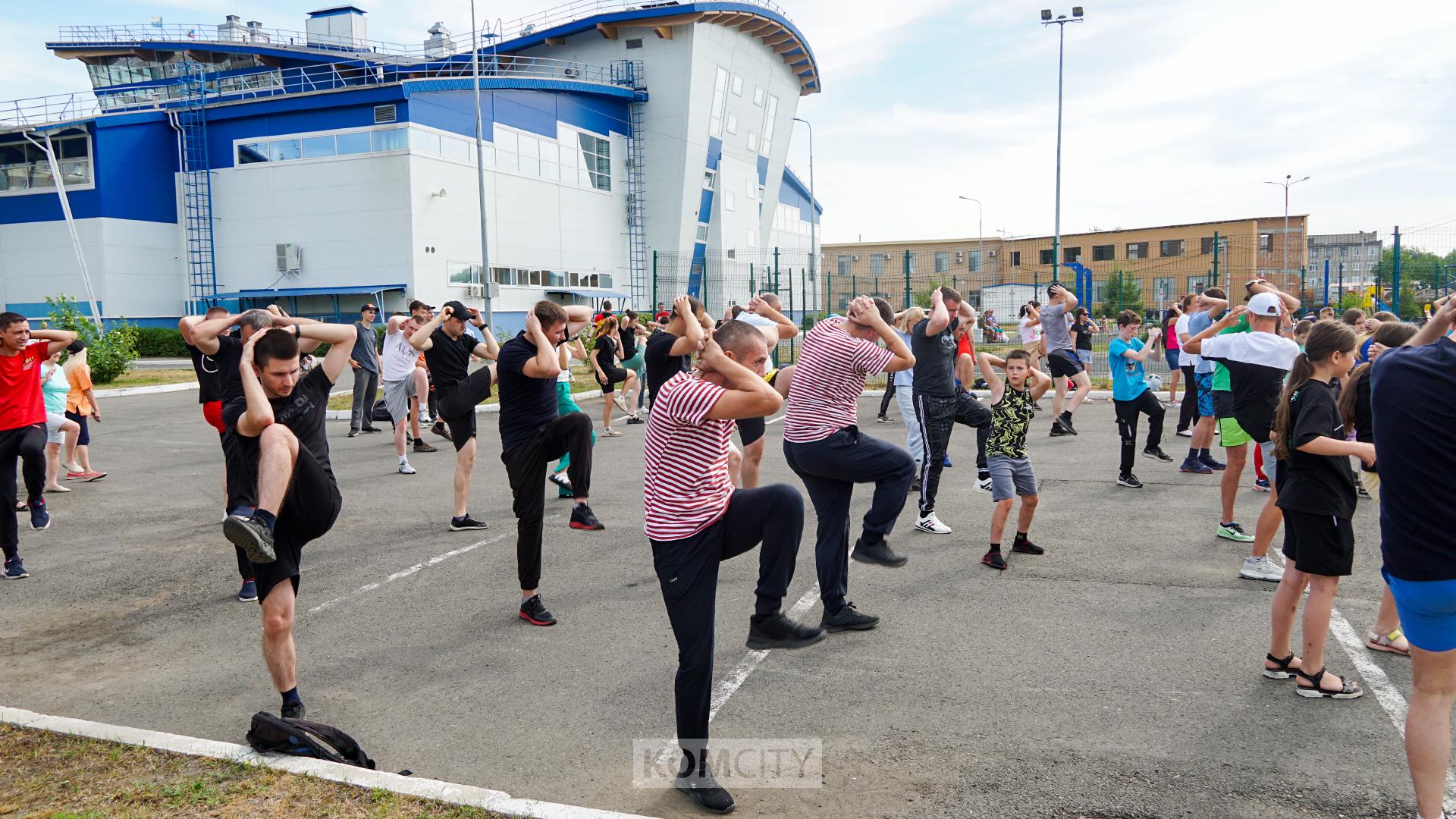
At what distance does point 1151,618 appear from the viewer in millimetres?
5824

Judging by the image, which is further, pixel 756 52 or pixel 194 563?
pixel 756 52

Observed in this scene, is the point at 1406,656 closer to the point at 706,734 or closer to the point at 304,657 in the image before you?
the point at 706,734

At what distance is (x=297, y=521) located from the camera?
4.34 metres

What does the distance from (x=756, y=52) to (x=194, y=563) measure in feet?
154

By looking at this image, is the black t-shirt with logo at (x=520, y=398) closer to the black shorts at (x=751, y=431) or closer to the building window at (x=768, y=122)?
the black shorts at (x=751, y=431)

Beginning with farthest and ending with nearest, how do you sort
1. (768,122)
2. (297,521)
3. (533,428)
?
(768,122) < (533,428) < (297,521)

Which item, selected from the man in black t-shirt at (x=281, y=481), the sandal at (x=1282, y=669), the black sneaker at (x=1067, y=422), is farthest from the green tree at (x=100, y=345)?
the sandal at (x=1282, y=669)

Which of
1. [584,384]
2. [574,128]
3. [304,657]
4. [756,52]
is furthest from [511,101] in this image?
[304,657]

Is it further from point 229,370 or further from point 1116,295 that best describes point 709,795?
point 1116,295

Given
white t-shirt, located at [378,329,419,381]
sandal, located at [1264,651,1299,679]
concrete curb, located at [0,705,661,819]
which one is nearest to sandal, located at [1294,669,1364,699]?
sandal, located at [1264,651,1299,679]

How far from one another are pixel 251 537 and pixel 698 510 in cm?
187

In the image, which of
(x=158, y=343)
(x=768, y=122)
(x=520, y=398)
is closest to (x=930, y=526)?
(x=520, y=398)

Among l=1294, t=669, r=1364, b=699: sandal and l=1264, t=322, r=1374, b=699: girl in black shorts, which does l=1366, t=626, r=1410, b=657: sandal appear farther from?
l=1294, t=669, r=1364, b=699: sandal

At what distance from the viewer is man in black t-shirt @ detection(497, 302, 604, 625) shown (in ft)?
19.6
